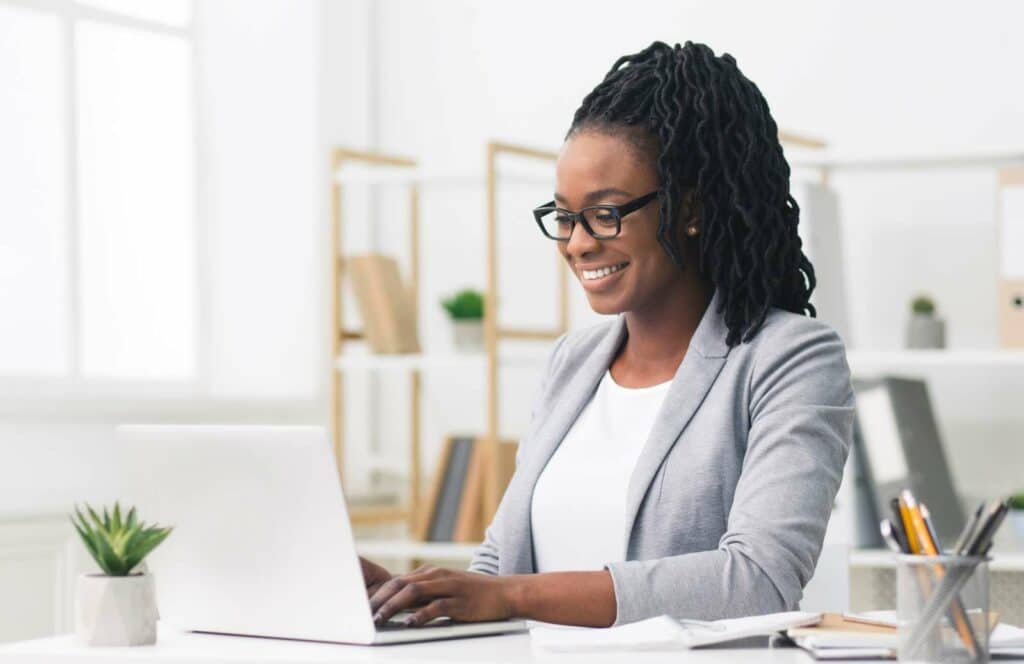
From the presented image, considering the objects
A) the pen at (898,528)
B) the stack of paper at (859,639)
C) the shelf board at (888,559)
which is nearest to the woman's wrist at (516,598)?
the stack of paper at (859,639)

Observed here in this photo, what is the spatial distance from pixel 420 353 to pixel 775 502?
215 centimetres

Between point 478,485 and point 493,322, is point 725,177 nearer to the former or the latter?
point 493,322

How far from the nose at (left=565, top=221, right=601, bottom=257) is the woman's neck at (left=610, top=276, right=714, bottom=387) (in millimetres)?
136

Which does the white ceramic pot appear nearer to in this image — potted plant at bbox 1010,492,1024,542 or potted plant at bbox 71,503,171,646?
potted plant at bbox 71,503,171,646

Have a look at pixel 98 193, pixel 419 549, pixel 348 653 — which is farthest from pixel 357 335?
pixel 348 653

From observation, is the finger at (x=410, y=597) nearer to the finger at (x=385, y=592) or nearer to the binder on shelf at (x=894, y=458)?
the finger at (x=385, y=592)

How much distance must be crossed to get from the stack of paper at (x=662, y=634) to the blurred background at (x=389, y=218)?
71.0 inches

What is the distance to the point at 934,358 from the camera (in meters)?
3.14

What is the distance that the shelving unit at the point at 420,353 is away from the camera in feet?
11.1

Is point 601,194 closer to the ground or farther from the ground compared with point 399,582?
farther from the ground

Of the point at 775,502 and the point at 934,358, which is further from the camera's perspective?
the point at 934,358

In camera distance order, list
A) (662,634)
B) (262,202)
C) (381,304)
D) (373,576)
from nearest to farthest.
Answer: (662,634)
(373,576)
(381,304)
(262,202)

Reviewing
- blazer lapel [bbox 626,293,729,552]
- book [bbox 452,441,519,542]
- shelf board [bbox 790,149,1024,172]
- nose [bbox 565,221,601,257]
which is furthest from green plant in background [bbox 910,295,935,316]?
nose [bbox 565,221,601,257]

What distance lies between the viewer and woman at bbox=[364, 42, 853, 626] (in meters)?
1.64
